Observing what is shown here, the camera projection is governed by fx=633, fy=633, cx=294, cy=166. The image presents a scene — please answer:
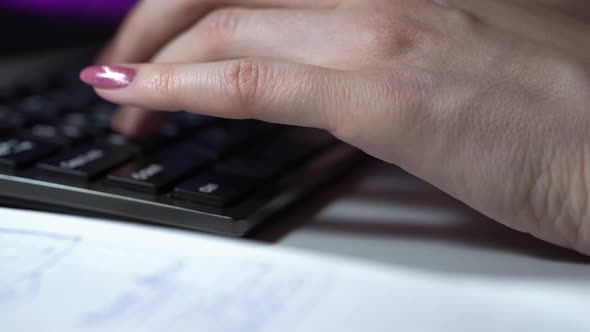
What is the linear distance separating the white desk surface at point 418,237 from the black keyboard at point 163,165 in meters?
0.03

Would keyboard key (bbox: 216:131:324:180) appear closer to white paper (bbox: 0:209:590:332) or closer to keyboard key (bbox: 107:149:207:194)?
keyboard key (bbox: 107:149:207:194)

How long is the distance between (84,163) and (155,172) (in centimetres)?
5

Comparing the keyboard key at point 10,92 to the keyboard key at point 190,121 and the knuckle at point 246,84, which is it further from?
the knuckle at point 246,84

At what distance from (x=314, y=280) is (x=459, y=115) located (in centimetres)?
18

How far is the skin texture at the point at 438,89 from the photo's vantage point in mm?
441

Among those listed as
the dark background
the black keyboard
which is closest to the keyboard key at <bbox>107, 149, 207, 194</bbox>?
the black keyboard

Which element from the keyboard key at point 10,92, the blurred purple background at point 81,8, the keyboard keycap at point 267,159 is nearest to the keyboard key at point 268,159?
the keyboard keycap at point 267,159

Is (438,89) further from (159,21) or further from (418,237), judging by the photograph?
(159,21)

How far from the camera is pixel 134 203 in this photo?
43cm

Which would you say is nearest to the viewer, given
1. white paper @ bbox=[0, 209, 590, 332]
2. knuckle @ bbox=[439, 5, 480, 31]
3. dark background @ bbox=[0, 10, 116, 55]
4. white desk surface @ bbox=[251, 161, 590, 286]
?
white paper @ bbox=[0, 209, 590, 332]

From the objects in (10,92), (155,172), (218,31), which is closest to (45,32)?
(10,92)

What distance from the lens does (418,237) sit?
1.49 ft

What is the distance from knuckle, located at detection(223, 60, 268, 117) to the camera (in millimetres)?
477

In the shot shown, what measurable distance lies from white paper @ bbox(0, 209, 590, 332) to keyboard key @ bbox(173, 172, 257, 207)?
2.0 inches
